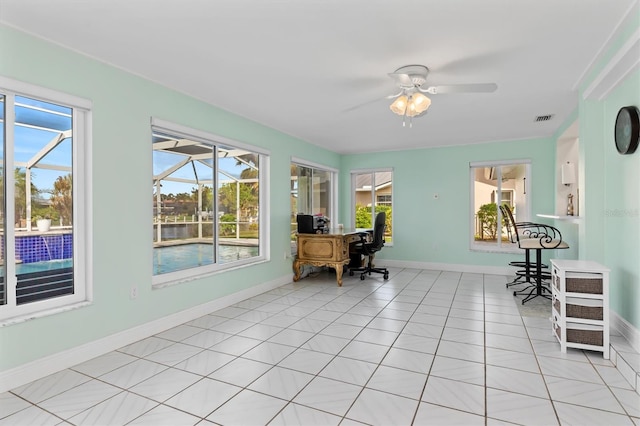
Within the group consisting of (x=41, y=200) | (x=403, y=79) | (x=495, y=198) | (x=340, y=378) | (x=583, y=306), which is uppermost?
(x=403, y=79)

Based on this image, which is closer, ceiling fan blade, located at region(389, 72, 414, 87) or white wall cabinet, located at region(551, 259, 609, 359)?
white wall cabinet, located at region(551, 259, 609, 359)

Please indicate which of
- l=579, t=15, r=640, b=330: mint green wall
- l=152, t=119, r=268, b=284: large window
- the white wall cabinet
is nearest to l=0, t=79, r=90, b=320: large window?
l=152, t=119, r=268, b=284: large window

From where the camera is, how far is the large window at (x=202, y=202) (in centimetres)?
332

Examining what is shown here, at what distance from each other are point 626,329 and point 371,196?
4.77 m

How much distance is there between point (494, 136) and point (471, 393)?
14.7 ft

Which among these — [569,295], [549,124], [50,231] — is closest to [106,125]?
[50,231]

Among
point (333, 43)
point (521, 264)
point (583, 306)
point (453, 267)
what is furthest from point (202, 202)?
point (521, 264)

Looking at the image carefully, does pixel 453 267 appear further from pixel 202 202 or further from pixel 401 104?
pixel 202 202

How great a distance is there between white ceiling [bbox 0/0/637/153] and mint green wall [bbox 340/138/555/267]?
1.90 m

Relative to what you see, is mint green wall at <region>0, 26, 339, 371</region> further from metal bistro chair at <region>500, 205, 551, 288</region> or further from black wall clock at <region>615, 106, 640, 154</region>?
metal bistro chair at <region>500, 205, 551, 288</region>

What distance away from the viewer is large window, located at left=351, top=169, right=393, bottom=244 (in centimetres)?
669

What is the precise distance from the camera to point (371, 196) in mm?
6871

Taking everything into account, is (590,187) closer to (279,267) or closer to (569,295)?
(569,295)

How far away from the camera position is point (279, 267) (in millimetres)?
4875
